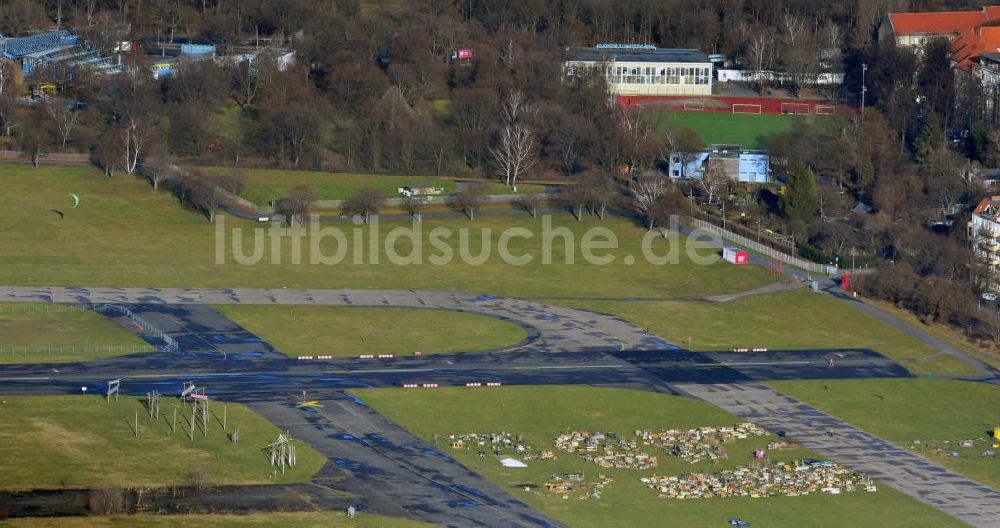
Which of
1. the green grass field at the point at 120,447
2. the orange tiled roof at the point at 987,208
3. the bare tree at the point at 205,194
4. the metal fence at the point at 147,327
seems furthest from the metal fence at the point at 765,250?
the green grass field at the point at 120,447

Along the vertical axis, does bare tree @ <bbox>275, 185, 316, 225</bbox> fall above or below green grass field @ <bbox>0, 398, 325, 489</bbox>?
above

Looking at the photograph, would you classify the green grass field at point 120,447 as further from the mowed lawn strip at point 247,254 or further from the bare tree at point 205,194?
the bare tree at point 205,194

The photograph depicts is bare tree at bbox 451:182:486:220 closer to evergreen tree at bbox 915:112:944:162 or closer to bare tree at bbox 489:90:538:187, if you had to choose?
bare tree at bbox 489:90:538:187

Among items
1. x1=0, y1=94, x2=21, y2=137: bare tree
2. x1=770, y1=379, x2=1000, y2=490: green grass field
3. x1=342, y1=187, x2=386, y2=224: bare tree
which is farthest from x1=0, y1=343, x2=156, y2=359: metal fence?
x1=0, y1=94, x2=21, y2=137: bare tree

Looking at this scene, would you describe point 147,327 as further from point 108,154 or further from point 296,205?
point 108,154

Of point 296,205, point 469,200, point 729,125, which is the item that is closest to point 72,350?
point 296,205

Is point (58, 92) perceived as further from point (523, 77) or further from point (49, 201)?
point (523, 77)

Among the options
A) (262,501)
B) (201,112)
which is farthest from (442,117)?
(262,501)
